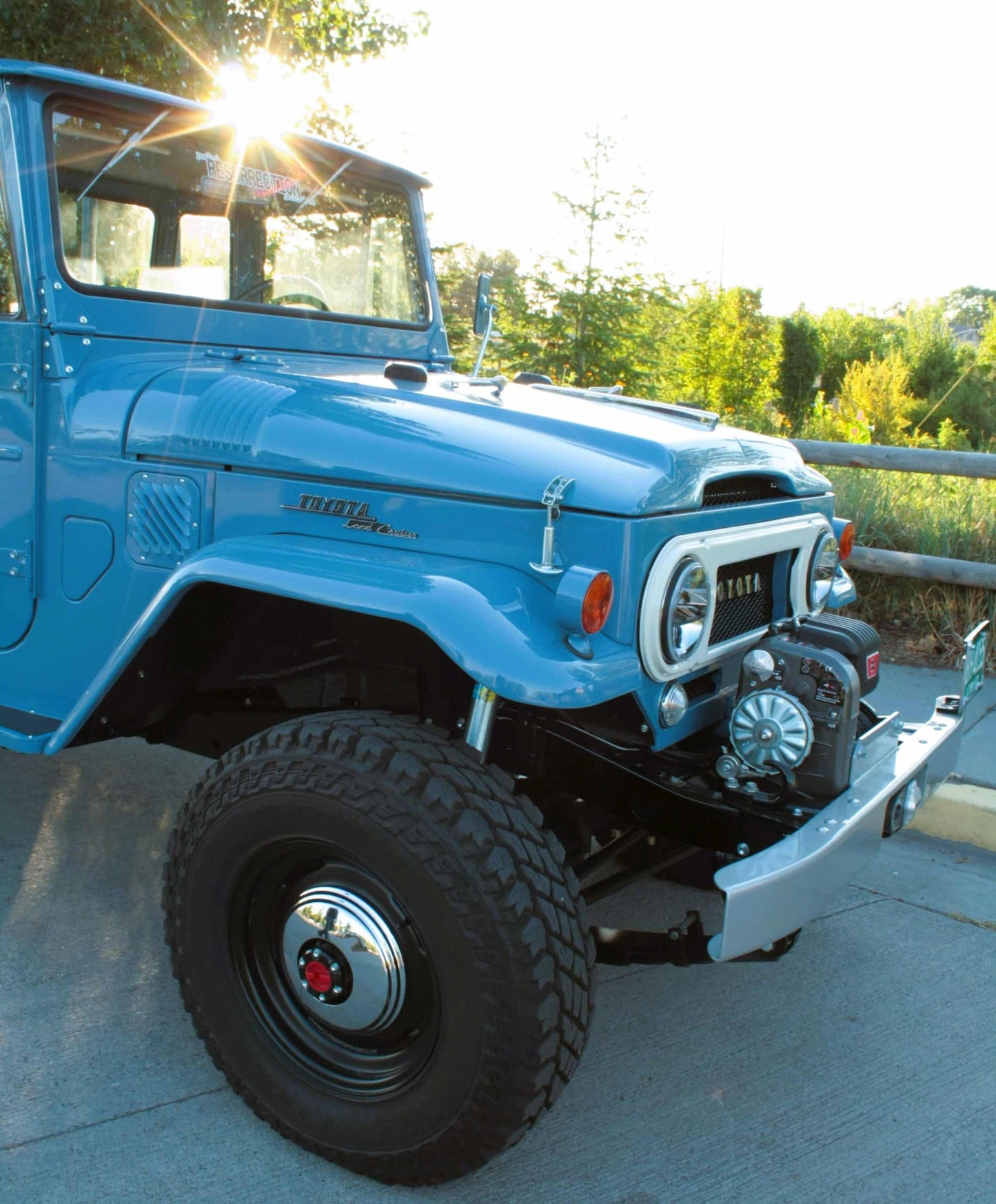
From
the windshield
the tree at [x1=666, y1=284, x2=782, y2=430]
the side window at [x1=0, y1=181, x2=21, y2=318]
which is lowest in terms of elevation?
the side window at [x1=0, y1=181, x2=21, y2=318]

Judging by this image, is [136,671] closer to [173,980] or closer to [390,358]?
[173,980]

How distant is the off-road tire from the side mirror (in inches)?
80.7

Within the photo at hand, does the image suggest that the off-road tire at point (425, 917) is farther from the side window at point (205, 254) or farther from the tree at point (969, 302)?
the tree at point (969, 302)

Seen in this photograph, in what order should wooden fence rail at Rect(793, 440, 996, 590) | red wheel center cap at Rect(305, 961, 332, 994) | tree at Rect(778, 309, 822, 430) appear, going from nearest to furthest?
1. red wheel center cap at Rect(305, 961, 332, 994)
2. wooden fence rail at Rect(793, 440, 996, 590)
3. tree at Rect(778, 309, 822, 430)

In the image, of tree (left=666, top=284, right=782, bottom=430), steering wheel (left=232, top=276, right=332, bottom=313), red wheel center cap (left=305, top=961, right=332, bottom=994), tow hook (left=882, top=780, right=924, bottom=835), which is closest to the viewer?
red wheel center cap (left=305, top=961, right=332, bottom=994)

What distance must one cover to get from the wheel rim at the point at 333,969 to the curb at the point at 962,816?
2.44 m

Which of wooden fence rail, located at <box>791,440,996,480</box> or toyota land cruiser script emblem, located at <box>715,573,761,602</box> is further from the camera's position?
wooden fence rail, located at <box>791,440,996,480</box>

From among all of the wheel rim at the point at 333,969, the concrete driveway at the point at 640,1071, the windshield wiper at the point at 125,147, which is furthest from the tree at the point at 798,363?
the wheel rim at the point at 333,969

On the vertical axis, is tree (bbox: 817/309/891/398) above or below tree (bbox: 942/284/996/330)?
below

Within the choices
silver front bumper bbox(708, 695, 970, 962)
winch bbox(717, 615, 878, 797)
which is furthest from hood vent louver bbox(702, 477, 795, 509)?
silver front bumper bbox(708, 695, 970, 962)

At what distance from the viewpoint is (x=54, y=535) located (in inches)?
108

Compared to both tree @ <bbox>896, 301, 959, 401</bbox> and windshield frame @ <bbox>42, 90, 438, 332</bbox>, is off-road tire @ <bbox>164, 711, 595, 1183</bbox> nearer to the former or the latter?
windshield frame @ <bbox>42, 90, 438, 332</bbox>

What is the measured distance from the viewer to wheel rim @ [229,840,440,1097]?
2.04m

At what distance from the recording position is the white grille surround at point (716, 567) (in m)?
2.14
